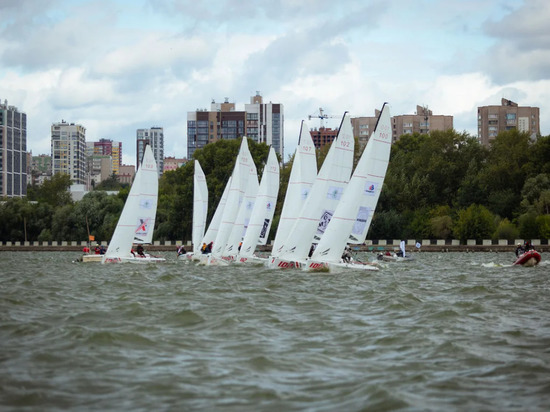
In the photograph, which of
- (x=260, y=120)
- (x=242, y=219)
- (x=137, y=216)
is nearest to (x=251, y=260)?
(x=242, y=219)

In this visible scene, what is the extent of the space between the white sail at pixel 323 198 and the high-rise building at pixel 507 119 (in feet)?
432

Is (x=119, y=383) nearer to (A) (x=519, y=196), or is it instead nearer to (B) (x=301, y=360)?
(B) (x=301, y=360)

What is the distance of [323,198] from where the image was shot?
32.6 metres

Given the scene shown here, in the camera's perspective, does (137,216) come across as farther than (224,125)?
No

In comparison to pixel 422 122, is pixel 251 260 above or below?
below

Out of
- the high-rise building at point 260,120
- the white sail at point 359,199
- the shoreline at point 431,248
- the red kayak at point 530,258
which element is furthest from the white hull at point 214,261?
the high-rise building at point 260,120

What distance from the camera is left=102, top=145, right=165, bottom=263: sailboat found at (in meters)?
38.6

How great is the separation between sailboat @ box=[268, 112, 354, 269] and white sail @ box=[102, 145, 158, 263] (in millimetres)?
8628

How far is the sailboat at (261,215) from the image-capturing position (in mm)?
38906

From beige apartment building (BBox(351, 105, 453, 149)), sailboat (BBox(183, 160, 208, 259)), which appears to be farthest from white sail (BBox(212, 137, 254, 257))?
beige apartment building (BBox(351, 105, 453, 149))

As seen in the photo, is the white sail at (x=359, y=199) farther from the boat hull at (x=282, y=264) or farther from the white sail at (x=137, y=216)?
the white sail at (x=137, y=216)

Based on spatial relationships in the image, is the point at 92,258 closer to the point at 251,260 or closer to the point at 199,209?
the point at 199,209

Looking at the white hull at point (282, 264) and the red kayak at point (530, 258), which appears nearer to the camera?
the white hull at point (282, 264)

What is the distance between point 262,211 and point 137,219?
20.3 feet
